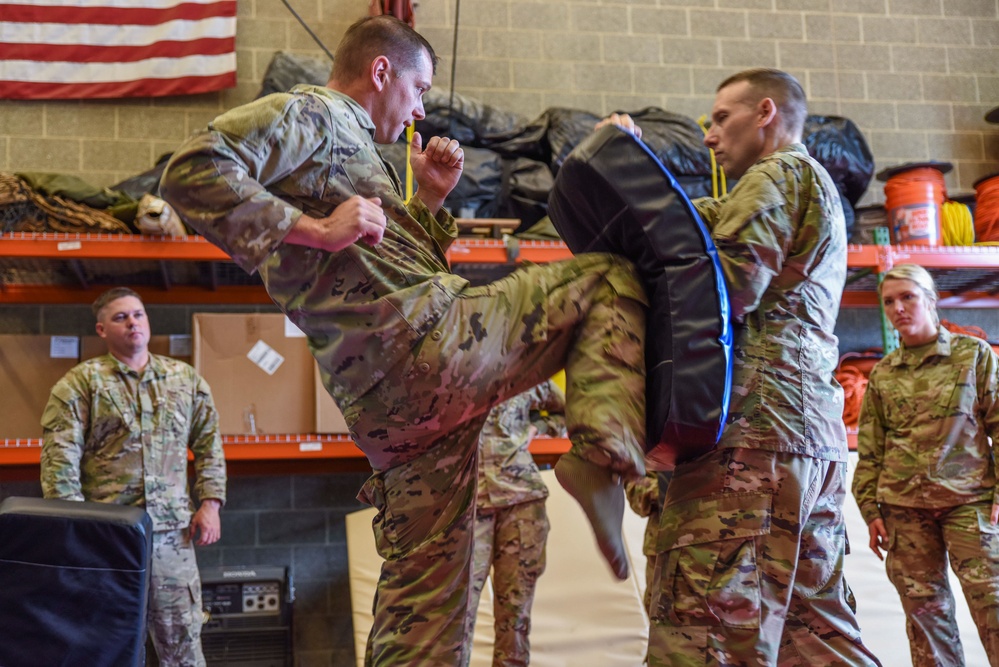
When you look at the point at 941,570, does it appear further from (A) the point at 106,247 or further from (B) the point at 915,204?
(A) the point at 106,247

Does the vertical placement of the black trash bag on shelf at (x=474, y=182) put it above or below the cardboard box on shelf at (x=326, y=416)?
above

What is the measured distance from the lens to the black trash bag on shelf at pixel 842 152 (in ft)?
21.8

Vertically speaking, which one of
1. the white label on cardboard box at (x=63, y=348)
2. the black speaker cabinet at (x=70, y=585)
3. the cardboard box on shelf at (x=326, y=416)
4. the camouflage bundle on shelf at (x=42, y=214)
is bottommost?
the black speaker cabinet at (x=70, y=585)

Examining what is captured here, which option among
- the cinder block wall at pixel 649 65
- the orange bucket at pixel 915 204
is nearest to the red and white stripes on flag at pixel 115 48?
the cinder block wall at pixel 649 65

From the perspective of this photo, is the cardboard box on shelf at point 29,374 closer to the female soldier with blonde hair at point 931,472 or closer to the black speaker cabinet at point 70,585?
the black speaker cabinet at point 70,585

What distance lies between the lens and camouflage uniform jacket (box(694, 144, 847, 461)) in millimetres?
2373

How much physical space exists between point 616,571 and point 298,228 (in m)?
0.95

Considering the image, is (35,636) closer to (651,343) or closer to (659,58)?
(651,343)

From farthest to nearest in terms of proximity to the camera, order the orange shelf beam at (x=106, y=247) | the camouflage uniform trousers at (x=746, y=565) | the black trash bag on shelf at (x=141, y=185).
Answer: the black trash bag on shelf at (x=141, y=185) < the orange shelf beam at (x=106, y=247) < the camouflage uniform trousers at (x=746, y=565)

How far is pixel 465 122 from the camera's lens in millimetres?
6582

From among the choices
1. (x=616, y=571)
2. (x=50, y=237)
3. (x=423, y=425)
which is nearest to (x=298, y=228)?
(x=423, y=425)

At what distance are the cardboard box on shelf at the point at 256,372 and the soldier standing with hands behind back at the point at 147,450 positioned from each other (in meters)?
0.57

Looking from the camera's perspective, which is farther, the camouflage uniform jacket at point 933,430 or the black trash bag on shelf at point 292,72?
the black trash bag on shelf at point 292,72

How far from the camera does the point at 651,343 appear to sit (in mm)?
2184
